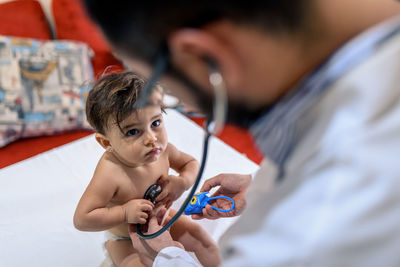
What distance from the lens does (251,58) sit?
0.44 metres

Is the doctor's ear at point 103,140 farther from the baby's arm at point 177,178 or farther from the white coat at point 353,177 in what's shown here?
the white coat at point 353,177

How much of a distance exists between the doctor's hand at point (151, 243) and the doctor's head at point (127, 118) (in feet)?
0.58

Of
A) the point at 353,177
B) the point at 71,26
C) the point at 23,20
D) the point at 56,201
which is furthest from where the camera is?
the point at 71,26

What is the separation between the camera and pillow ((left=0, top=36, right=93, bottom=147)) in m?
1.52

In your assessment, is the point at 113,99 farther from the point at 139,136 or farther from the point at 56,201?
the point at 56,201

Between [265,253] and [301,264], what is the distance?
0.05 metres

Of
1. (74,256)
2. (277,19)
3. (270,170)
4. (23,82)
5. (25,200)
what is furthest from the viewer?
(23,82)

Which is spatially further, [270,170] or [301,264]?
[270,170]

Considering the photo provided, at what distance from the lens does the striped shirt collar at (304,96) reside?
415mm

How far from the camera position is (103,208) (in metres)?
0.95

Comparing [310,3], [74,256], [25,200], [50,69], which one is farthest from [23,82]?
[310,3]

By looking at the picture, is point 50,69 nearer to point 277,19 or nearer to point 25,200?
point 25,200

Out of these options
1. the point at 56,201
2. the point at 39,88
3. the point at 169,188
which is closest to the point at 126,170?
the point at 169,188

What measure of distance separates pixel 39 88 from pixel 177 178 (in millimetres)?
842
